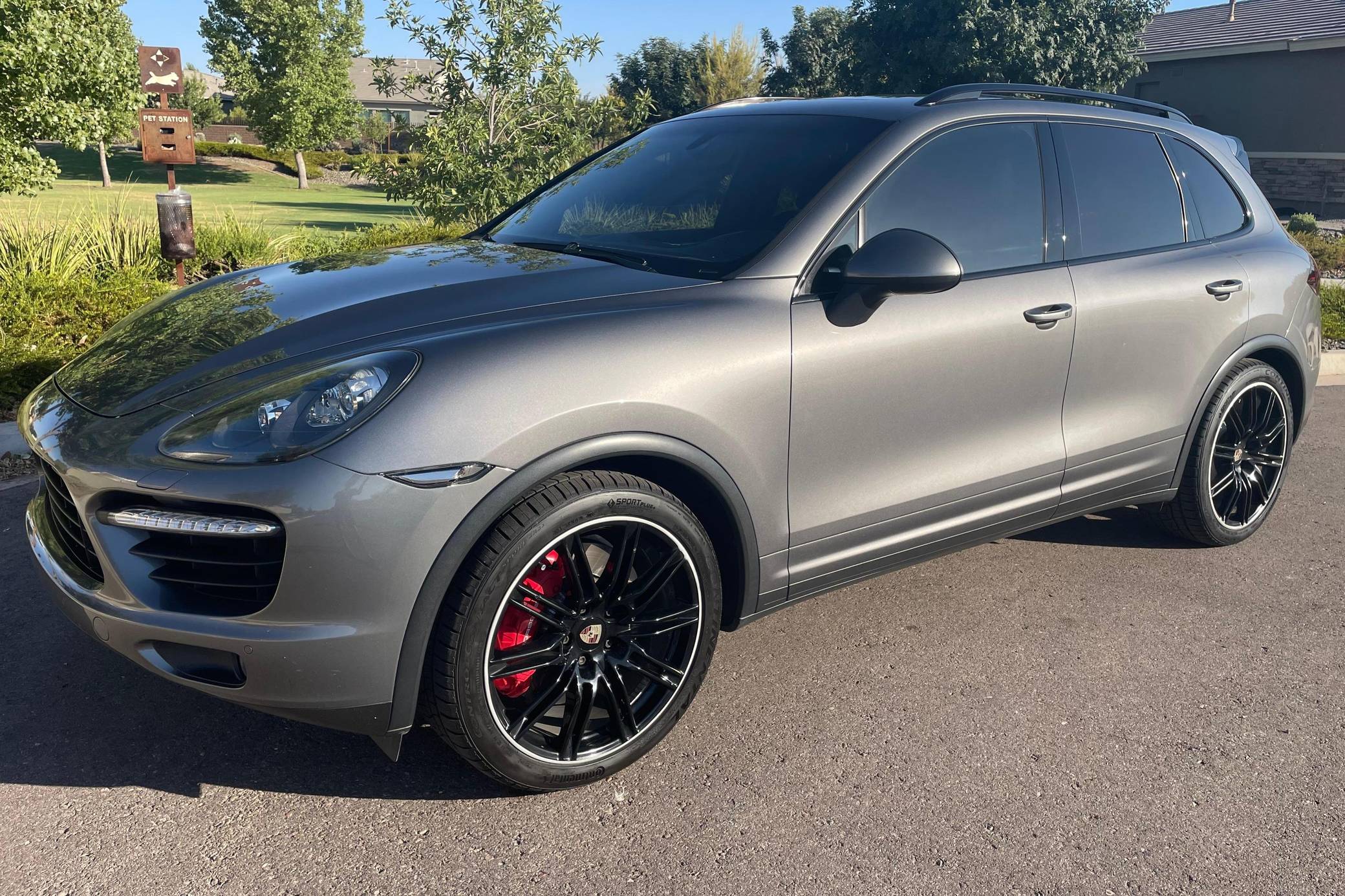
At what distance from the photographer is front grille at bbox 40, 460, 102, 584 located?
2572 mm

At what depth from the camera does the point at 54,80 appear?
9500 mm

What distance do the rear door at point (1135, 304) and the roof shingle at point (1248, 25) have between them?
2697cm

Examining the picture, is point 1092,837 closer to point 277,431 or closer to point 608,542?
point 608,542

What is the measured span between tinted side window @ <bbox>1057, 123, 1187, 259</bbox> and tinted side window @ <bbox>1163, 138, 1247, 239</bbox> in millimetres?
92

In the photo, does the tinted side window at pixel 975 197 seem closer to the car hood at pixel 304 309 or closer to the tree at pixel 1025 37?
the car hood at pixel 304 309

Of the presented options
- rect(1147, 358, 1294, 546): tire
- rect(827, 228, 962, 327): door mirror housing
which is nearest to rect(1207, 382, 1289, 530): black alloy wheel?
rect(1147, 358, 1294, 546): tire

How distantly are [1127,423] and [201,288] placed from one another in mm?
3329

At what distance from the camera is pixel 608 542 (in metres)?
2.76

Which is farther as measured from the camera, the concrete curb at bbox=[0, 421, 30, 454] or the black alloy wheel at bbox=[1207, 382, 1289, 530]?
the concrete curb at bbox=[0, 421, 30, 454]

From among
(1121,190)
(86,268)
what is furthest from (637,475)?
(86,268)

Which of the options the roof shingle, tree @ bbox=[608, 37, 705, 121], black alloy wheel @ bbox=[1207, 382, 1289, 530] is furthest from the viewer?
tree @ bbox=[608, 37, 705, 121]

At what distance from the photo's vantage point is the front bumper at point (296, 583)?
7.54 feet

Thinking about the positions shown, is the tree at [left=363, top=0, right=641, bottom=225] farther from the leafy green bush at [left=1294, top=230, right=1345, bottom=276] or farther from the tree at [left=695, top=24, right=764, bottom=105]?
the tree at [left=695, top=24, right=764, bottom=105]

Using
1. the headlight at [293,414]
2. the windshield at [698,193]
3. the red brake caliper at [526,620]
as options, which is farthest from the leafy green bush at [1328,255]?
the headlight at [293,414]
